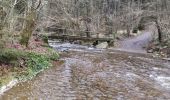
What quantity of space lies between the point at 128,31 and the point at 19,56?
106 feet

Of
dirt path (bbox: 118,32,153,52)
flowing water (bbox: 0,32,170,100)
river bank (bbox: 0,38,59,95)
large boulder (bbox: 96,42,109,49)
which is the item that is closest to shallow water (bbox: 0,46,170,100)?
flowing water (bbox: 0,32,170,100)

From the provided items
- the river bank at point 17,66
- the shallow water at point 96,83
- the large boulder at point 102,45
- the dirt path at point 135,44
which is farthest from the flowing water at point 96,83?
the dirt path at point 135,44

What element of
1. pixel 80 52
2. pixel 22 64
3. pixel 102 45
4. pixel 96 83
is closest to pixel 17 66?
pixel 22 64

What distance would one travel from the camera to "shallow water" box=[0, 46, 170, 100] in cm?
1513

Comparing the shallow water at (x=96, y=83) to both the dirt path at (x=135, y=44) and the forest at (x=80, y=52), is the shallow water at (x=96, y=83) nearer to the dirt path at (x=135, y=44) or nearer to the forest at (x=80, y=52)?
the forest at (x=80, y=52)

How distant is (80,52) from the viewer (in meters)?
32.0

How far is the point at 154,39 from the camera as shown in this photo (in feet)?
138

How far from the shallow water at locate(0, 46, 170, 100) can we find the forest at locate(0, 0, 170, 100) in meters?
0.04

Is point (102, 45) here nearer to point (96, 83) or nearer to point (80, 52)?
point (80, 52)

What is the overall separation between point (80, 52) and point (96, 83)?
1423cm

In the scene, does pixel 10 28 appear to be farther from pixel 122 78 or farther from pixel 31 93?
pixel 122 78

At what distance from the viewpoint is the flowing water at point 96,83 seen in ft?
49.6

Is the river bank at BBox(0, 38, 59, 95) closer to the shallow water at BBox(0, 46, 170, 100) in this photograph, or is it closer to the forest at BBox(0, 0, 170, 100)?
the forest at BBox(0, 0, 170, 100)

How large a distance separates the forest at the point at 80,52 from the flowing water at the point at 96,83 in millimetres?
46
